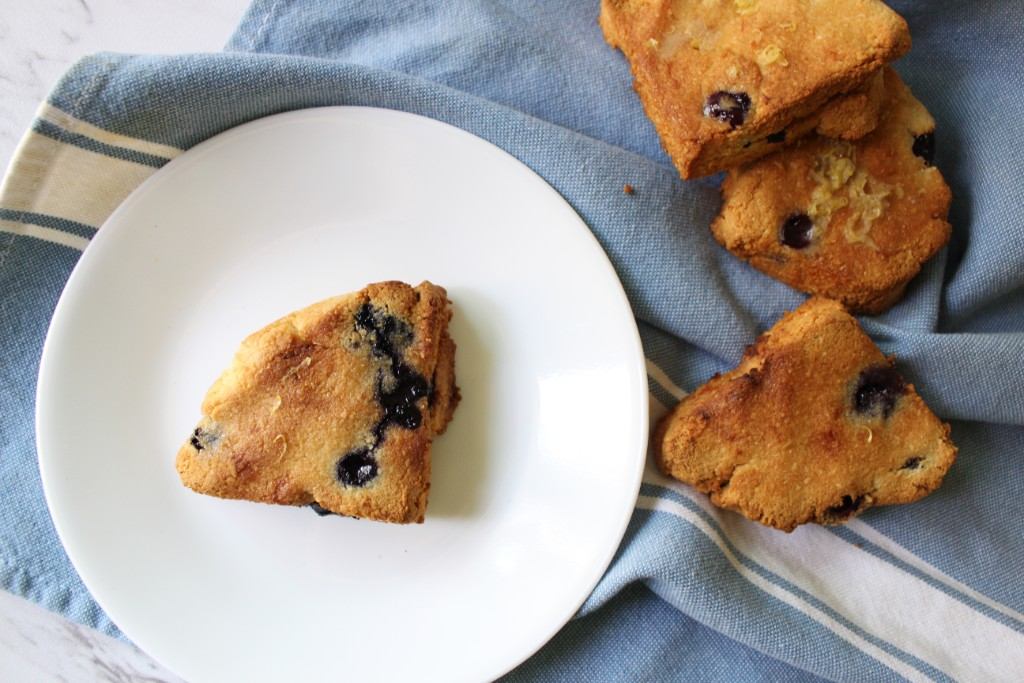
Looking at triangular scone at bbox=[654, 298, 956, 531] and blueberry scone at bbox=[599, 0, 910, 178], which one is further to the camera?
triangular scone at bbox=[654, 298, 956, 531]

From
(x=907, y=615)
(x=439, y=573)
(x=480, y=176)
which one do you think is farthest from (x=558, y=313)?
(x=907, y=615)

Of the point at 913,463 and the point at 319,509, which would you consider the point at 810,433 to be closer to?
the point at 913,463

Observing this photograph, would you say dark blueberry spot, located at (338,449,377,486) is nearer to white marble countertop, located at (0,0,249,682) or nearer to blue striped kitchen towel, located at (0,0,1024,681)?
blue striped kitchen towel, located at (0,0,1024,681)

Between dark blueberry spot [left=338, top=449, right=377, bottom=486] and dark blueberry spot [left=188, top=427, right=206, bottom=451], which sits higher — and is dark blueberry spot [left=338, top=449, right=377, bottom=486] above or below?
below

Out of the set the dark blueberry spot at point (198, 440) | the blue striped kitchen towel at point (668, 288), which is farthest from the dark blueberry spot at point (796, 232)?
the dark blueberry spot at point (198, 440)

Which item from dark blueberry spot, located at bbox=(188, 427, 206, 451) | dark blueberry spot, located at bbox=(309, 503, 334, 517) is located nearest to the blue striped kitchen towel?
dark blueberry spot, located at bbox=(188, 427, 206, 451)
